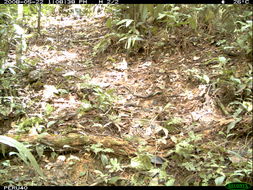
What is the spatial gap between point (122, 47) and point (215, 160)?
2025 millimetres

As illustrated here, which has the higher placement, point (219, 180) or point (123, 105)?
point (123, 105)

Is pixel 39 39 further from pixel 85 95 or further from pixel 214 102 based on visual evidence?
pixel 214 102

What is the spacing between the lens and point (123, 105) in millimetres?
2771

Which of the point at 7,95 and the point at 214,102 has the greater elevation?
the point at 214,102

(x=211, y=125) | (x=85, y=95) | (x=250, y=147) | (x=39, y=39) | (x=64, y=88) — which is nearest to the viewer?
(x=250, y=147)

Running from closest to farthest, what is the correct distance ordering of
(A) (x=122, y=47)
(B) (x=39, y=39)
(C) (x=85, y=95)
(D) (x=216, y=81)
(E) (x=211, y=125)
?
(E) (x=211, y=125), (D) (x=216, y=81), (C) (x=85, y=95), (A) (x=122, y=47), (B) (x=39, y=39)

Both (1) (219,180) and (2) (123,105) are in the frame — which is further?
(2) (123,105)

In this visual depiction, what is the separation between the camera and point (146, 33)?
3086 millimetres

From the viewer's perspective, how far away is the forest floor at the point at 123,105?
2102mm

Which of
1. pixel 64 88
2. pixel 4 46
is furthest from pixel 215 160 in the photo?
pixel 4 46

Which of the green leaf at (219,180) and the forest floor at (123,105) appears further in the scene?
the forest floor at (123,105)

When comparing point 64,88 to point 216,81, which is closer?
point 216,81

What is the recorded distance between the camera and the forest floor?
2102 mm

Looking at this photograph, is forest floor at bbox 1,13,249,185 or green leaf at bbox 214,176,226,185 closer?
green leaf at bbox 214,176,226,185
